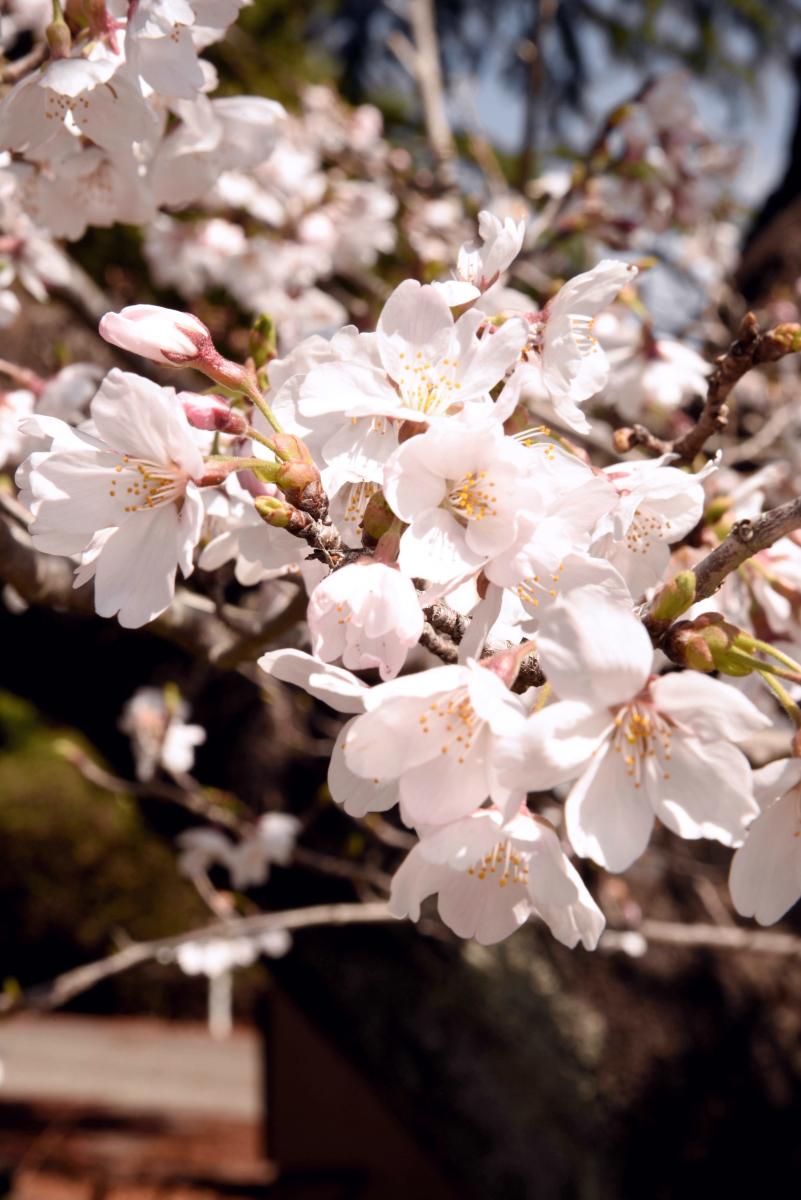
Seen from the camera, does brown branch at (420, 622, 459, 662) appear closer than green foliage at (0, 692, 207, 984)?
Yes

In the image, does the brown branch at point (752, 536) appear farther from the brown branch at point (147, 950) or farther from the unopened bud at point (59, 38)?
the brown branch at point (147, 950)

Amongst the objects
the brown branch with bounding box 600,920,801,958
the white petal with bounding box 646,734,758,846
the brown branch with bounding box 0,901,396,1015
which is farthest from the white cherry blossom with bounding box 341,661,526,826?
the brown branch with bounding box 600,920,801,958

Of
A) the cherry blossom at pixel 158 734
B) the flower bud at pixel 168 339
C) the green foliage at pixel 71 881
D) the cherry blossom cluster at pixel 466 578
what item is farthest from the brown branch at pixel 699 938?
the green foliage at pixel 71 881

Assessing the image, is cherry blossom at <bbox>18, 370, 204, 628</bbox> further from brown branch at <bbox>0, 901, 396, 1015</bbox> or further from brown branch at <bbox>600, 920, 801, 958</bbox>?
brown branch at <bbox>600, 920, 801, 958</bbox>

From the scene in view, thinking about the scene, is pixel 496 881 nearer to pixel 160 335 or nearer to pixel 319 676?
pixel 319 676

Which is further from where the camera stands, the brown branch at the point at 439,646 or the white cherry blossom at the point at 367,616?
the brown branch at the point at 439,646

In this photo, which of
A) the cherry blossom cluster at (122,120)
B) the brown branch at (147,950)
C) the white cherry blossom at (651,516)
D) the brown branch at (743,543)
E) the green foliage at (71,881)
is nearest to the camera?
the brown branch at (743,543)

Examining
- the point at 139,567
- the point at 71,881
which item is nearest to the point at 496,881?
the point at 139,567
